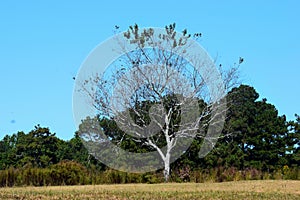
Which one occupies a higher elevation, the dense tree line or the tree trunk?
the dense tree line

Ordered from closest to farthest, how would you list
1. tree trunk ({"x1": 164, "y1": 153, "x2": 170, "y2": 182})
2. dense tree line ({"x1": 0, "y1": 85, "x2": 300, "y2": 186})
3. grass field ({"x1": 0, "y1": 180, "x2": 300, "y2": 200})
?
grass field ({"x1": 0, "y1": 180, "x2": 300, "y2": 200}), tree trunk ({"x1": 164, "y1": 153, "x2": 170, "y2": 182}), dense tree line ({"x1": 0, "y1": 85, "x2": 300, "y2": 186})

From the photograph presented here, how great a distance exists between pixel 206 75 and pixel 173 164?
525cm

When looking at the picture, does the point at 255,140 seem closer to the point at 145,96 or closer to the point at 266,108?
the point at 266,108

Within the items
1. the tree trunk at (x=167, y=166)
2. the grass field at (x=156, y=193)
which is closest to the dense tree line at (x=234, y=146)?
the tree trunk at (x=167, y=166)

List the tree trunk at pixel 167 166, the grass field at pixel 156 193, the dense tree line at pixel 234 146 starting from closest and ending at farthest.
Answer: the grass field at pixel 156 193
the tree trunk at pixel 167 166
the dense tree line at pixel 234 146

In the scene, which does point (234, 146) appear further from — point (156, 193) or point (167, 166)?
point (156, 193)

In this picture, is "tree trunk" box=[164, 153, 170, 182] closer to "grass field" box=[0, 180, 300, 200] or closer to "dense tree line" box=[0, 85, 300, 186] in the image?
"dense tree line" box=[0, 85, 300, 186]

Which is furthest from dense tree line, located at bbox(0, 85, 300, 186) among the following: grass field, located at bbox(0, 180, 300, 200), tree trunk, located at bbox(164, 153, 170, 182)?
grass field, located at bbox(0, 180, 300, 200)

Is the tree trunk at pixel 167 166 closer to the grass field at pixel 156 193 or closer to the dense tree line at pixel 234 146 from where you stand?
the dense tree line at pixel 234 146

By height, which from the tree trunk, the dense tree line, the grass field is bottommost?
the grass field

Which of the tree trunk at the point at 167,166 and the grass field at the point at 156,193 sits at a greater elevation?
the tree trunk at the point at 167,166

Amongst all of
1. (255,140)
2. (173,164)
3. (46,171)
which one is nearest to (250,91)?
(255,140)

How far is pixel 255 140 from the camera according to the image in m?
28.4

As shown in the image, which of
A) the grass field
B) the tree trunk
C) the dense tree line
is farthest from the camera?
the dense tree line
